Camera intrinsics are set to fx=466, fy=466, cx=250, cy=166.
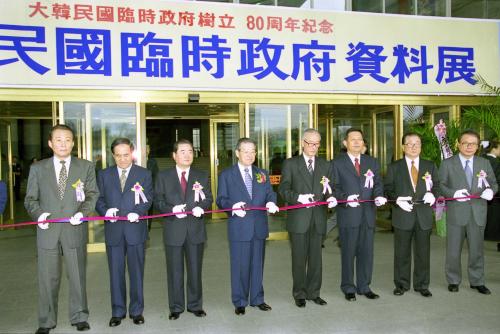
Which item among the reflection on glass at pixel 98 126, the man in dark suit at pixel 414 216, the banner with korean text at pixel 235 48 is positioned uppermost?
the banner with korean text at pixel 235 48

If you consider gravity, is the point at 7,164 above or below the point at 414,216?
above

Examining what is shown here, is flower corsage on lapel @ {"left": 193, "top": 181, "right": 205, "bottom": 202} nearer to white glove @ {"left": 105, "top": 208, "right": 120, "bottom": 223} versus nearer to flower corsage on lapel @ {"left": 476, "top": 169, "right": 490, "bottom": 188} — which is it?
white glove @ {"left": 105, "top": 208, "right": 120, "bottom": 223}

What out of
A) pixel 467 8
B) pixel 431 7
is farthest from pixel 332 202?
pixel 467 8

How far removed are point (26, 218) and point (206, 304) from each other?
775cm

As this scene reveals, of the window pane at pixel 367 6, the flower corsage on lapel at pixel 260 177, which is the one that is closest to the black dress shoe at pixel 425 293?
the flower corsage on lapel at pixel 260 177

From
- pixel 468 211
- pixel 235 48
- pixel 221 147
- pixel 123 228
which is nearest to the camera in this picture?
pixel 123 228

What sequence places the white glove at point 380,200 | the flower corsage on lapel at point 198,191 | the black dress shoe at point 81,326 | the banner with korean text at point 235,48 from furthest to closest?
the banner with korean text at point 235,48 → the white glove at point 380,200 → the flower corsage on lapel at point 198,191 → the black dress shoe at point 81,326

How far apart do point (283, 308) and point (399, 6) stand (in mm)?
6522

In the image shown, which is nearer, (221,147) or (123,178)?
(123,178)

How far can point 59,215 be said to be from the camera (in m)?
3.57

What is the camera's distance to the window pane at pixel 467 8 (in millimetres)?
9125

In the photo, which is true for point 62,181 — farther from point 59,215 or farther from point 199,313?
point 199,313

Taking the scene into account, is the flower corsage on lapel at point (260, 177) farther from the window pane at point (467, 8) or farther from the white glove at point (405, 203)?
the window pane at point (467, 8)

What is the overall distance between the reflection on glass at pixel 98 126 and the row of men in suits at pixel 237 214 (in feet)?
9.72
